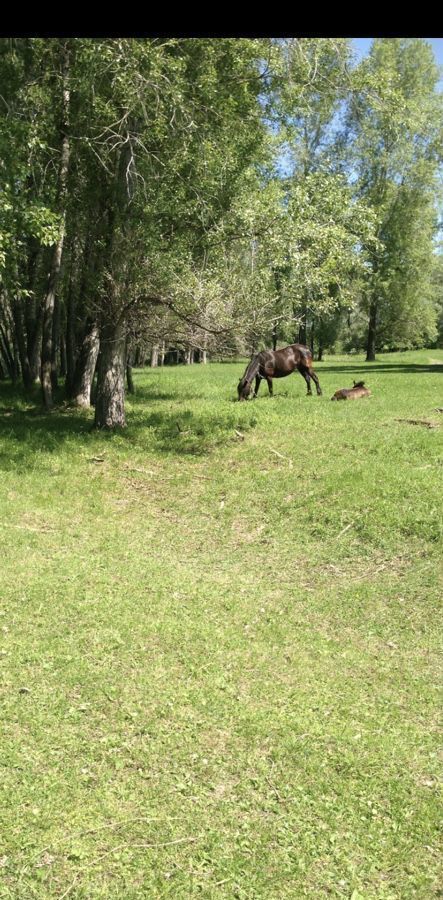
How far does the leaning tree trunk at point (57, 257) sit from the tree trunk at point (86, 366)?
3.13ft

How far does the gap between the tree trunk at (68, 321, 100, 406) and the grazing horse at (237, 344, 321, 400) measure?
4146 millimetres

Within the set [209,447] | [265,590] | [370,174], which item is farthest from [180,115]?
[370,174]

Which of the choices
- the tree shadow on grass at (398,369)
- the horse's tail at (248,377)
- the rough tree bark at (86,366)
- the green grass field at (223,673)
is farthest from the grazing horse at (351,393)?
the tree shadow on grass at (398,369)

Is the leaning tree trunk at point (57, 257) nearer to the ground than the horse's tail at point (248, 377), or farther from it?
farther from it

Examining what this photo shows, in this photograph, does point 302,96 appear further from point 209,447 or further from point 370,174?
point 370,174

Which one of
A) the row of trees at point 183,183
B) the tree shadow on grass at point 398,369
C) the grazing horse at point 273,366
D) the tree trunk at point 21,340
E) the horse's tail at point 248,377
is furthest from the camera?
the tree shadow on grass at point 398,369

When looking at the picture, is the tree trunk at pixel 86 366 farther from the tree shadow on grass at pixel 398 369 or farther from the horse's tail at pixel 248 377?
the tree shadow on grass at pixel 398 369

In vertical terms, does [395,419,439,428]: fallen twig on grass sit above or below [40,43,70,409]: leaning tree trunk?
below

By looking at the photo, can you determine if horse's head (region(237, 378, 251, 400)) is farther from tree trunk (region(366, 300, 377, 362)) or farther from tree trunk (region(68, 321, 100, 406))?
tree trunk (region(366, 300, 377, 362))

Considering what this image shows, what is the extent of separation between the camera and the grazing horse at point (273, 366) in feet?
57.2

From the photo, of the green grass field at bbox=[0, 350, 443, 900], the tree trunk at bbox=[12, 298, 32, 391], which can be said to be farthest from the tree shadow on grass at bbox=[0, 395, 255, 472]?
the tree trunk at bbox=[12, 298, 32, 391]

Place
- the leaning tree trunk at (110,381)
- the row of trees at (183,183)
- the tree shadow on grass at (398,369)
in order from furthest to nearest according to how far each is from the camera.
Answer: the tree shadow on grass at (398,369) → the leaning tree trunk at (110,381) → the row of trees at (183,183)

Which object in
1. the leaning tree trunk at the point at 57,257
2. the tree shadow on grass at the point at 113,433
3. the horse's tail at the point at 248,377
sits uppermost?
the leaning tree trunk at the point at 57,257

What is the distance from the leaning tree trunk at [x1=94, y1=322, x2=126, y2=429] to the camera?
13312 mm
